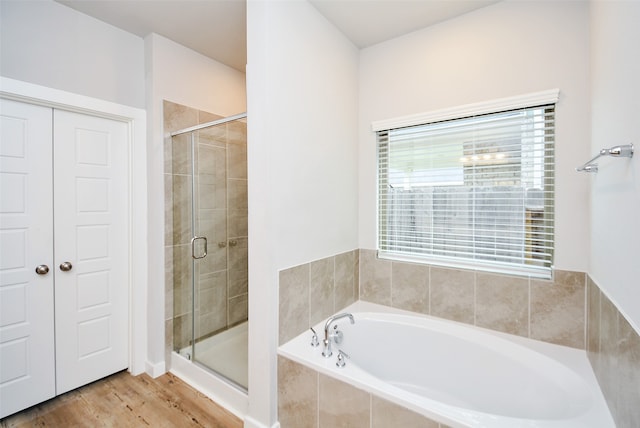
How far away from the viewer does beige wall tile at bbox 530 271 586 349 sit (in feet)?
5.41

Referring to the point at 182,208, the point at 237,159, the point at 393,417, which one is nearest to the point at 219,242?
the point at 182,208

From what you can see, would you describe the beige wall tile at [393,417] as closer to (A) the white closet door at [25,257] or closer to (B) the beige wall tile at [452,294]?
(B) the beige wall tile at [452,294]

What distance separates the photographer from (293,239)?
1.77m

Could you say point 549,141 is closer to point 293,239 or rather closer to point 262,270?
point 293,239

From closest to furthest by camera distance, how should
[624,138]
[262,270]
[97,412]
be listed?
[624,138], [262,270], [97,412]

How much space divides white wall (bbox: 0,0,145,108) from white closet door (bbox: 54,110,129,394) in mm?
230

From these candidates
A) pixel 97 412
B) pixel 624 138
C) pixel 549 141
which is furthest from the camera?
pixel 97 412

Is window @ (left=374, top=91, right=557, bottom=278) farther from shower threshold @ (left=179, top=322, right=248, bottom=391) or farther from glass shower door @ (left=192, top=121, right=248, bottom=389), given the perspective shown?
shower threshold @ (left=179, top=322, right=248, bottom=391)

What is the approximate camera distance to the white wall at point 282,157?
1604 millimetres

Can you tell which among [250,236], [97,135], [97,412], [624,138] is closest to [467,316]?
[624,138]

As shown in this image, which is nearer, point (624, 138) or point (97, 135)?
point (624, 138)

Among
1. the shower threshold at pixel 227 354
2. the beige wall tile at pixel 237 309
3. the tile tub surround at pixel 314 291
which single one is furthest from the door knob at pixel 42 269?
the tile tub surround at pixel 314 291

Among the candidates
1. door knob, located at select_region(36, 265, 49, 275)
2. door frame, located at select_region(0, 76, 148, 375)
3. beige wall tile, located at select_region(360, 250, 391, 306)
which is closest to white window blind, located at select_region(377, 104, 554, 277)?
beige wall tile, located at select_region(360, 250, 391, 306)

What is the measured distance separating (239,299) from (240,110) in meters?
1.82
